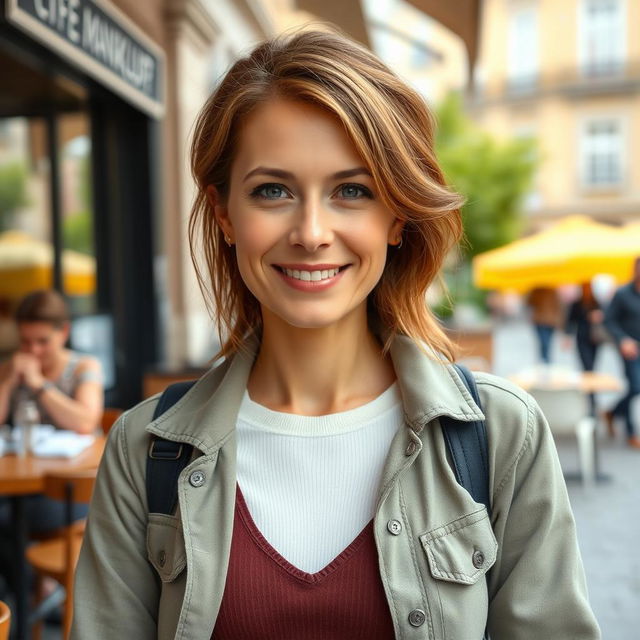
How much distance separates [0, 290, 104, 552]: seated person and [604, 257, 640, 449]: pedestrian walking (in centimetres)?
600

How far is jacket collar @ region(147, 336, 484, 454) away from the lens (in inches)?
53.0

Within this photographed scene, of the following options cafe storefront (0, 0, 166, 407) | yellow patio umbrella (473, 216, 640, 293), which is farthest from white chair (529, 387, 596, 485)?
cafe storefront (0, 0, 166, 407)

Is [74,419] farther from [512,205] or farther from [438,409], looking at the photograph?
[512,205]

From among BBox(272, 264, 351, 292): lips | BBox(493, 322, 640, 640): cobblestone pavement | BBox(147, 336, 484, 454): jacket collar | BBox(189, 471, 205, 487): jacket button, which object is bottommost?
BBox(493, 322, 640, 640): cobblestone pavement

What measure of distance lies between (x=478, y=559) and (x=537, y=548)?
0.31ft

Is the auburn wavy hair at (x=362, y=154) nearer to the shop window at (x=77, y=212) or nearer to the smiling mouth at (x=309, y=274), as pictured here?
the smiling mouth at (x=309, y=274)

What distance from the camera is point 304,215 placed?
4.31 ft

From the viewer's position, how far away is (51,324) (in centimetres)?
444

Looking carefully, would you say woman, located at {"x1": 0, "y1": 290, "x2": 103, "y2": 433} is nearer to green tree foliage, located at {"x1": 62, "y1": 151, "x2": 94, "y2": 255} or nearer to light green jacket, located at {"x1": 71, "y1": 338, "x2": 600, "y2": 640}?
green tree foliage, located at {"x1": 62, "y1": 151, "x2": 94, "y2": 255}

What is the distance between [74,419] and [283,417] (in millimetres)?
3021

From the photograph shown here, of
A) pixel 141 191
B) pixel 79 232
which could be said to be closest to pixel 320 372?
pixel 79 232

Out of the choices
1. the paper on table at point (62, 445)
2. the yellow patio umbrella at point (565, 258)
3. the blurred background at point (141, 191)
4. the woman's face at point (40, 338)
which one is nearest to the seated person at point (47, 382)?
the woman's face at point (40, 338)

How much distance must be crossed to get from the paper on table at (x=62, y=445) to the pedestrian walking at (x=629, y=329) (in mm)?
6229

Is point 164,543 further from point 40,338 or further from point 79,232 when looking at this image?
point 79,232
